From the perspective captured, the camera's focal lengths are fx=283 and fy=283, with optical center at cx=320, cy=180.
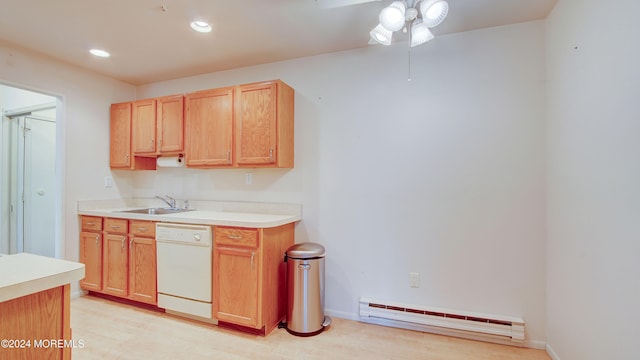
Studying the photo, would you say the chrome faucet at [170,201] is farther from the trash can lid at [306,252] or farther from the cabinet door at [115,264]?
the trash can lid at [306,252]

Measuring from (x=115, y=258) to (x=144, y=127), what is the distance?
1402 mm

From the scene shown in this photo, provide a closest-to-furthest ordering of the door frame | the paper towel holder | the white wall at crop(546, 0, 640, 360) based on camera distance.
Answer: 1. the white wall at crop(546, 0, 640, 360)
2. the door frame
3. the paper towel holder

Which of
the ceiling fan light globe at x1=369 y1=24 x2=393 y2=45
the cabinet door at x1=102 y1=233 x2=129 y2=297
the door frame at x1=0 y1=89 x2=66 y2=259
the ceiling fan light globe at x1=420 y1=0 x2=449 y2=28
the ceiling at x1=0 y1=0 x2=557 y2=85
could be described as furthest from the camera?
the door frame at x1=0 y1=89 x2=66 y2=259

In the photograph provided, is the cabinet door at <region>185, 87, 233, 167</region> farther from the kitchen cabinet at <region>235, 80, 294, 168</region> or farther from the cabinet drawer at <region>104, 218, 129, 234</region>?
the cabinet drawer at <region>104, 218, 129, 234</region>

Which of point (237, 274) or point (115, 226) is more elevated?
point (115, 226)

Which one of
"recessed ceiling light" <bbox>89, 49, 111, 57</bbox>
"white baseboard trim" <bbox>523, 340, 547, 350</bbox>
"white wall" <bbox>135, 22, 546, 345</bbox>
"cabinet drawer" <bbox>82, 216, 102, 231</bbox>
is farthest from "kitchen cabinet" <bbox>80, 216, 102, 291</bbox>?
"white baseboard trim" <bbox>523, 340, 547, 350</bbox>

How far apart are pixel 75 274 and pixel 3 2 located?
2.19 metres

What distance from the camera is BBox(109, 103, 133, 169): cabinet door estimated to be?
10.6ft

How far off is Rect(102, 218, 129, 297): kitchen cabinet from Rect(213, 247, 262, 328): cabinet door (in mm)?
1097

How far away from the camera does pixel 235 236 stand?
7.61ft

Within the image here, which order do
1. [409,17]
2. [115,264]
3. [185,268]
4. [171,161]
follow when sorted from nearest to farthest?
[409,17] < [185,268] < [115,264] < [171,161]

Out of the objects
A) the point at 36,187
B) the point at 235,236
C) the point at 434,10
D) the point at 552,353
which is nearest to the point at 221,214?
the point at 235,236

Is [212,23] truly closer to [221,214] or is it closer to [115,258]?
[221,214]

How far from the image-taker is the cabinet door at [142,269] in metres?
2.65
